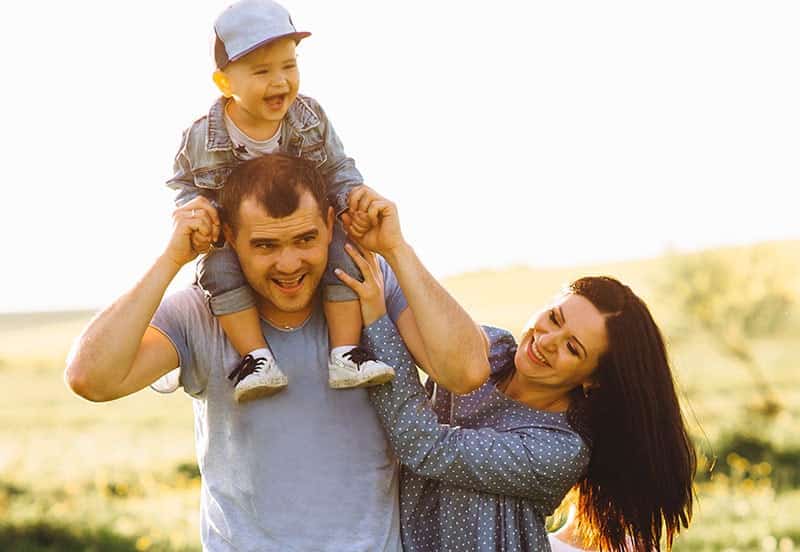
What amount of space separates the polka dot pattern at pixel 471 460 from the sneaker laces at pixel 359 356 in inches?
1.7

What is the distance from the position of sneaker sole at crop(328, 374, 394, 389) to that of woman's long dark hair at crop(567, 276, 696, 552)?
74 cm

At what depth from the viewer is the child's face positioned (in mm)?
4195

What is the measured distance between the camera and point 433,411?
4352mm

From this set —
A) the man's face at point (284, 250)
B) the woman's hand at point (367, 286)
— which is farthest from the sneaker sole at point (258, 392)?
the woman's hand at point (367, 286)

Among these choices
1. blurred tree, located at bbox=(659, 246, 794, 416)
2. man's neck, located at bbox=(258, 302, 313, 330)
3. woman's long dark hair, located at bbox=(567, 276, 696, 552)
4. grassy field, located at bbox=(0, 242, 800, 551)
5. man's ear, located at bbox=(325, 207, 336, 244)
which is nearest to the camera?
man's ear, located at bbox=(325, 207, 336, 244)

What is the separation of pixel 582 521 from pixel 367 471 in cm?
106

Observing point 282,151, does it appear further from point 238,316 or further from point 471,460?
point 471,460

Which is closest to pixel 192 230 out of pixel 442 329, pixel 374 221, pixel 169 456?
pixel 374 221

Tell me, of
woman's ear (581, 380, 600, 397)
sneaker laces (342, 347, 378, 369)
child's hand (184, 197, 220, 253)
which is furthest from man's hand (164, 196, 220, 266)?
woman's ear (581, 380, 600, 397)

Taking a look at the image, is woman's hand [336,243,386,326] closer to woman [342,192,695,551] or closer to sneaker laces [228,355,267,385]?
woman [342,192,695,551]

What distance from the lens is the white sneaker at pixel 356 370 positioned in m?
4.13

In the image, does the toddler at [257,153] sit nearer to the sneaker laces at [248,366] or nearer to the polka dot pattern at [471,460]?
the sneaker laces at [248,366]

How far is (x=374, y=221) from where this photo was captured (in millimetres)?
4227

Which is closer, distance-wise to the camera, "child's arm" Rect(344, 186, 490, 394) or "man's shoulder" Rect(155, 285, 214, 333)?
"child's arm" Rect(344, 186, 490, 394)
